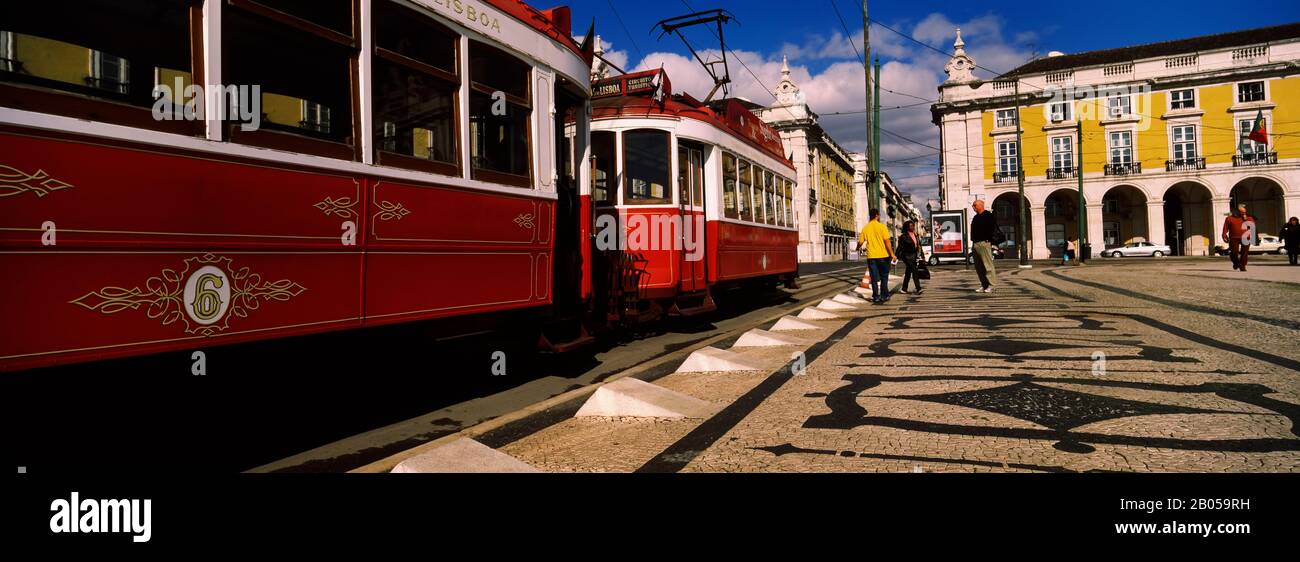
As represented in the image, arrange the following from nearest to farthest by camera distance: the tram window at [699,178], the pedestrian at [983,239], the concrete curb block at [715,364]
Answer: the concrete curb block at [715,364]
the tram window at [699,178]
the pedestrian at [983,239]

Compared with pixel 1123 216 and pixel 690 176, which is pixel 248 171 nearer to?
pixel 690 176

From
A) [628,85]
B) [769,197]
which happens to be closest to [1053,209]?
[769,197]

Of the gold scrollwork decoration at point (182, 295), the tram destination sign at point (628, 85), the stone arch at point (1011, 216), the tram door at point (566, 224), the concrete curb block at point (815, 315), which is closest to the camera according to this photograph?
the gold scrollwork decoration at point (182, 295)

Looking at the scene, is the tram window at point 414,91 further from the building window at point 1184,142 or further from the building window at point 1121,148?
the building window at point 1184,142

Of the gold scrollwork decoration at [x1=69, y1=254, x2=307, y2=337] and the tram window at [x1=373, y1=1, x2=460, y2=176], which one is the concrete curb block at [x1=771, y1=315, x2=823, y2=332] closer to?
the tram window at [x1=373, y1=1, x2=460, y2=176]

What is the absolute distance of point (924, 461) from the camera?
2.98 meters

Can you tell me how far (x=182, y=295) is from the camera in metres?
2.92

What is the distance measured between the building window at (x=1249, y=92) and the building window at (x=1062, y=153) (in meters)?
10.4

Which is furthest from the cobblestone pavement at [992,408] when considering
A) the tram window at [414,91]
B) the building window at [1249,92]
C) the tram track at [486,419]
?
the building window at [1249,92]

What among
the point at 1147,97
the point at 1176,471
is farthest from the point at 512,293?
the point at 1147,97

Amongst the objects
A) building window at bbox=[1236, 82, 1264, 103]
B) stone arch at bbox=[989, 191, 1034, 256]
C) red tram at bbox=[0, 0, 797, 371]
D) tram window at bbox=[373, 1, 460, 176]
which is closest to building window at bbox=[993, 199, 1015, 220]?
stone arch at bbox=[989, 191, 1034, 256]

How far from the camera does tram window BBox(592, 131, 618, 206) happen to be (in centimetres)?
863

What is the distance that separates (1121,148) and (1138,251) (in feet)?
25.5

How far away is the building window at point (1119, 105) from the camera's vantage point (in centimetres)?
4919
